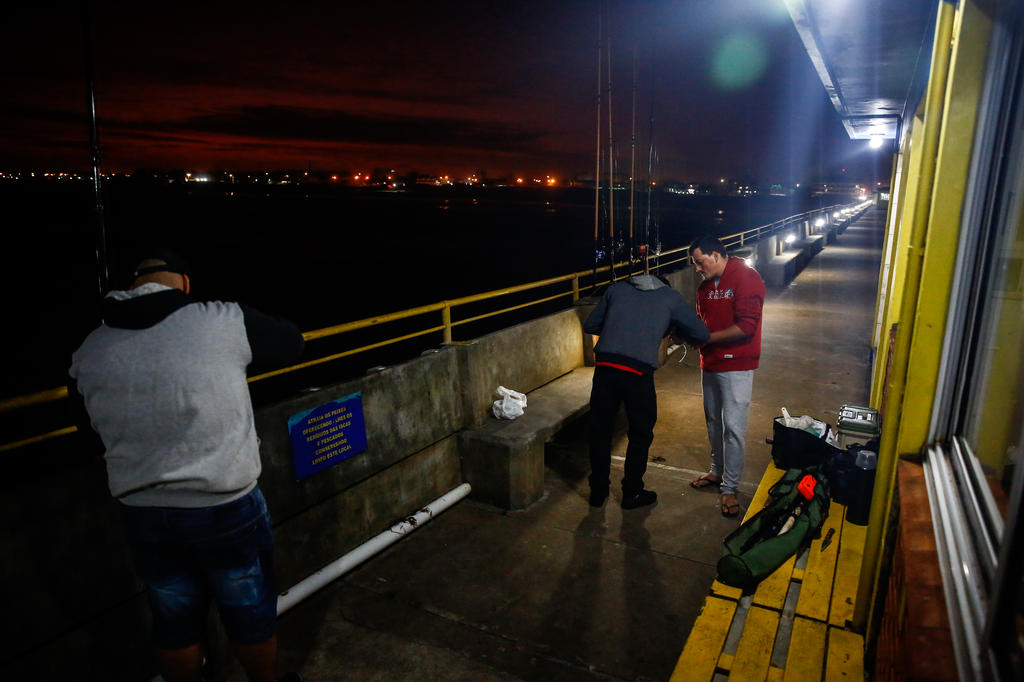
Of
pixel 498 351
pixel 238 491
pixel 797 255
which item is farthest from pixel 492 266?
pixel 238 491

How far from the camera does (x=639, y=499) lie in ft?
18.0

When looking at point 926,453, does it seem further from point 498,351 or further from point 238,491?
point 498,351

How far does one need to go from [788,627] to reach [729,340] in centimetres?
217

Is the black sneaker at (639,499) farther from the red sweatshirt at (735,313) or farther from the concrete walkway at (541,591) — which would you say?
the red sweatshirt at (735,313)

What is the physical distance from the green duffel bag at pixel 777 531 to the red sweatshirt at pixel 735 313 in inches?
40.4

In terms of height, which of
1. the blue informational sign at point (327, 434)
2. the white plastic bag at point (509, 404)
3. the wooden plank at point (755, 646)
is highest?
the blue informational sign at point (327, 434)

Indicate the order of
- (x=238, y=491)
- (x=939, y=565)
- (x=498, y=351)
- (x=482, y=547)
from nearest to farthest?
1. (x=939, y=565)
2. (x=238, y=491)
3. (x=482, y=547)
4. (x=498, y=351)

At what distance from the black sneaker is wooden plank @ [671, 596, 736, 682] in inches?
56.5

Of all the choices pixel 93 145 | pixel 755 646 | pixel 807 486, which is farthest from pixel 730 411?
pixel 93 145

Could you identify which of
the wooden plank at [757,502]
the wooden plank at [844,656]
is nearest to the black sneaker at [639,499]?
the wooden plank at [757,502]

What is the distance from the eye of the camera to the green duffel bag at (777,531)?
410 cm

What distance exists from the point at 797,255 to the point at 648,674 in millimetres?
19906

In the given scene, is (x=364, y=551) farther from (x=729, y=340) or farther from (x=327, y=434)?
(x=729, y=340)

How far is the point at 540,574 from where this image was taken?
4500 millimetres
